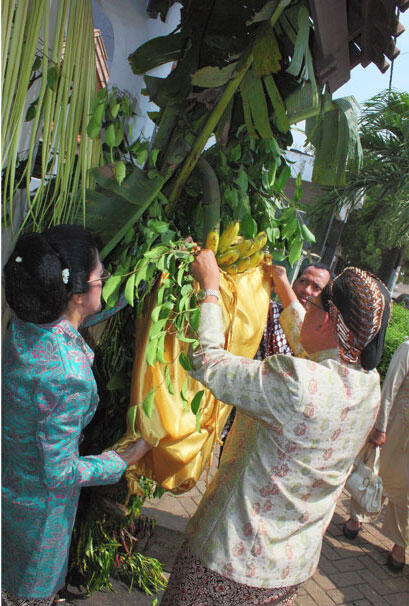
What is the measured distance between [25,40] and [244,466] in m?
1.49

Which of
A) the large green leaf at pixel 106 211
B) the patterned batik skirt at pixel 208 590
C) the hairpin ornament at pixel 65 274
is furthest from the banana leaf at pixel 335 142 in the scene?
the patterned batik skirt at pixel 208 590

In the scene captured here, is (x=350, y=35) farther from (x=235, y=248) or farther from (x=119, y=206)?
(x=119, y=206)

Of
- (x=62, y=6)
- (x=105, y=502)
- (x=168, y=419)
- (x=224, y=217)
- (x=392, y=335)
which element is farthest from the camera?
(x=392, y=335)

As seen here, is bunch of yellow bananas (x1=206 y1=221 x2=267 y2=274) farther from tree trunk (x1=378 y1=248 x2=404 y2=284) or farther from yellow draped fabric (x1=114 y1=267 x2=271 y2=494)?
tree trunk (x1=378 y1=248 x2=404 y2=284)

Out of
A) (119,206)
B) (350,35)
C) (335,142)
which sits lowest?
(119,206)

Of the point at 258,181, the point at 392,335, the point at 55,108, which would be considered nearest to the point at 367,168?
the point at 392,335

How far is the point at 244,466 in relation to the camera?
1841 millimetres

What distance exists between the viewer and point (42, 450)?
1594 millimetres

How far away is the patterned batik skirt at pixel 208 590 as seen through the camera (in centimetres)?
184

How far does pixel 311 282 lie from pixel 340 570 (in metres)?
2.19

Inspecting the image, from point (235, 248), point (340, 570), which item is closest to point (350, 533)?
point (340, 570)

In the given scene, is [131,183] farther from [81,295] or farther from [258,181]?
[258,181]

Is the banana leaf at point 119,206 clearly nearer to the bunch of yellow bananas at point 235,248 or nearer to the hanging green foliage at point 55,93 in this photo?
the hanging green foliage at point 55,93

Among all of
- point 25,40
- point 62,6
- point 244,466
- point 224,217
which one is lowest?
point 244,466
